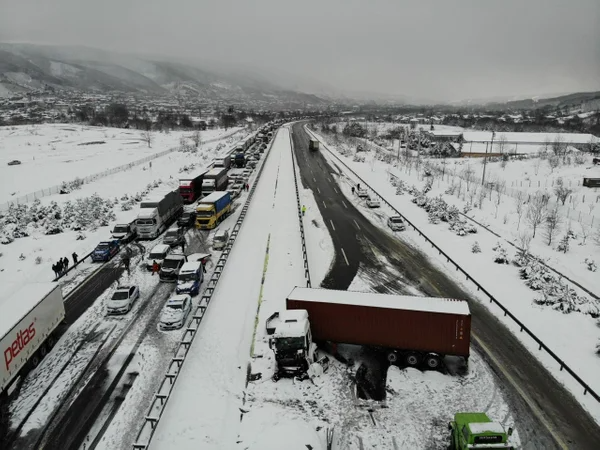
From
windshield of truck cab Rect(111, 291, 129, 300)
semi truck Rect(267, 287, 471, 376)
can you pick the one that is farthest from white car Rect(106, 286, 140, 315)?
semi truck Rect(267, 287, 471, 376)

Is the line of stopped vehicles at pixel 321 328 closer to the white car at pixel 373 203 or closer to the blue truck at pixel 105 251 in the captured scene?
the blue truck at pixel 105 251

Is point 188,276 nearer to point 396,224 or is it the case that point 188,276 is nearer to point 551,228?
point 396,224

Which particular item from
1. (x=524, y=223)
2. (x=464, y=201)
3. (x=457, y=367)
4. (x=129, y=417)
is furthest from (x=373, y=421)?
(x=464, y=201)

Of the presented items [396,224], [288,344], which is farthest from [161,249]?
[396,224]

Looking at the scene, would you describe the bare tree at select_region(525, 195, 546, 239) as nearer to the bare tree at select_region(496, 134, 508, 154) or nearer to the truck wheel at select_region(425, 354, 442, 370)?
the truck wheel at select_region(425, 354, 442, 370)

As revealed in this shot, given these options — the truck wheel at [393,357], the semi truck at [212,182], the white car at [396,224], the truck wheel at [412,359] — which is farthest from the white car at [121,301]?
the semi truck at [212,182]

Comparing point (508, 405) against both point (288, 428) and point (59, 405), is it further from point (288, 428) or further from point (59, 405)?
point (59, 405)
